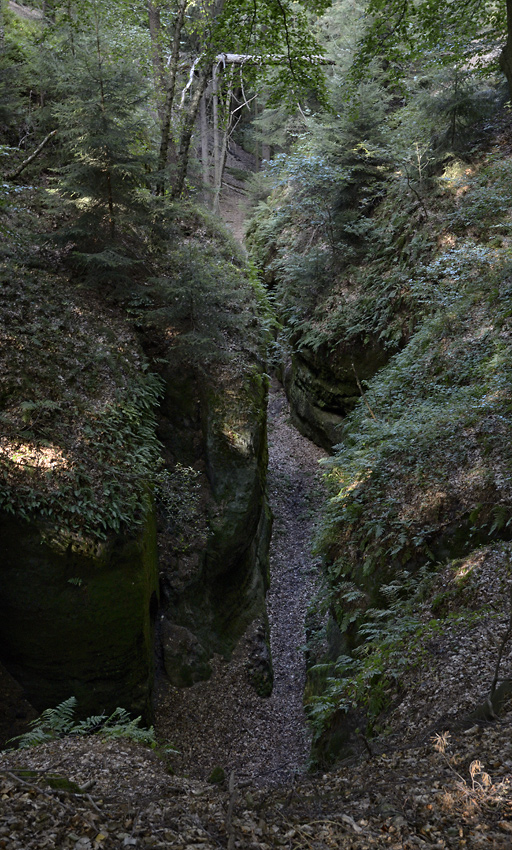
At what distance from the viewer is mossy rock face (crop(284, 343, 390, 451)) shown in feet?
45.8

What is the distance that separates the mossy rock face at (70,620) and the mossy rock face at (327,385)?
8.35 m

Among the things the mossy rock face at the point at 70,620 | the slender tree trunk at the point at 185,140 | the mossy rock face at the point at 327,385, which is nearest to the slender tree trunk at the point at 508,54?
the mossy rock face at the point at 70,620

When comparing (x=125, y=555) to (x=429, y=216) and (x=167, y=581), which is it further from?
(x=429, y=216)

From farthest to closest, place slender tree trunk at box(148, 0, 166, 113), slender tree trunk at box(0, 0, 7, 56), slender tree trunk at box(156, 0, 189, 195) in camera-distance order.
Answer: slender tree trunk at box(148, 0, 166, 113)
slender tree trunk at box(156, 0, 189, 195)
slender tree trunk at box(0, 0, 7, 56)

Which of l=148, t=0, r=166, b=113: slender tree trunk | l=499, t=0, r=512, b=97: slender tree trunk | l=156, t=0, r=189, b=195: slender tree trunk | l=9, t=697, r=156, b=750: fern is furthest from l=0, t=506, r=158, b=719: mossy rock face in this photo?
l=148, t=0, r=166, b=113: slender tree trunk

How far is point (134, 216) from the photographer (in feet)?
30.4

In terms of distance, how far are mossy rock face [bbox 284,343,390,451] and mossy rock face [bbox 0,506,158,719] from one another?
8.35m

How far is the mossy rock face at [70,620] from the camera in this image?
6.46 meters

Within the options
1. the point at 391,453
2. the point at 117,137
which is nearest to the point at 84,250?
the point at 117,137

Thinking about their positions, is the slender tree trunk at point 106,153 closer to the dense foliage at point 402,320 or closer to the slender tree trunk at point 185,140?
the slender tree trunk at point 185,140

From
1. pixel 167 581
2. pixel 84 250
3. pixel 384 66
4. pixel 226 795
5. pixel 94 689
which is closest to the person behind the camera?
pixel 226 795

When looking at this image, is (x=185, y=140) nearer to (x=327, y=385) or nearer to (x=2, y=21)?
(x=2, y=21)

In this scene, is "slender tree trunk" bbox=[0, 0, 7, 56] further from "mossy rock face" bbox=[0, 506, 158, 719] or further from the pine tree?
"mossy rock face" bbox=[0, 506, 158, 719]

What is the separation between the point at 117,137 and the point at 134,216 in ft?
4.31
